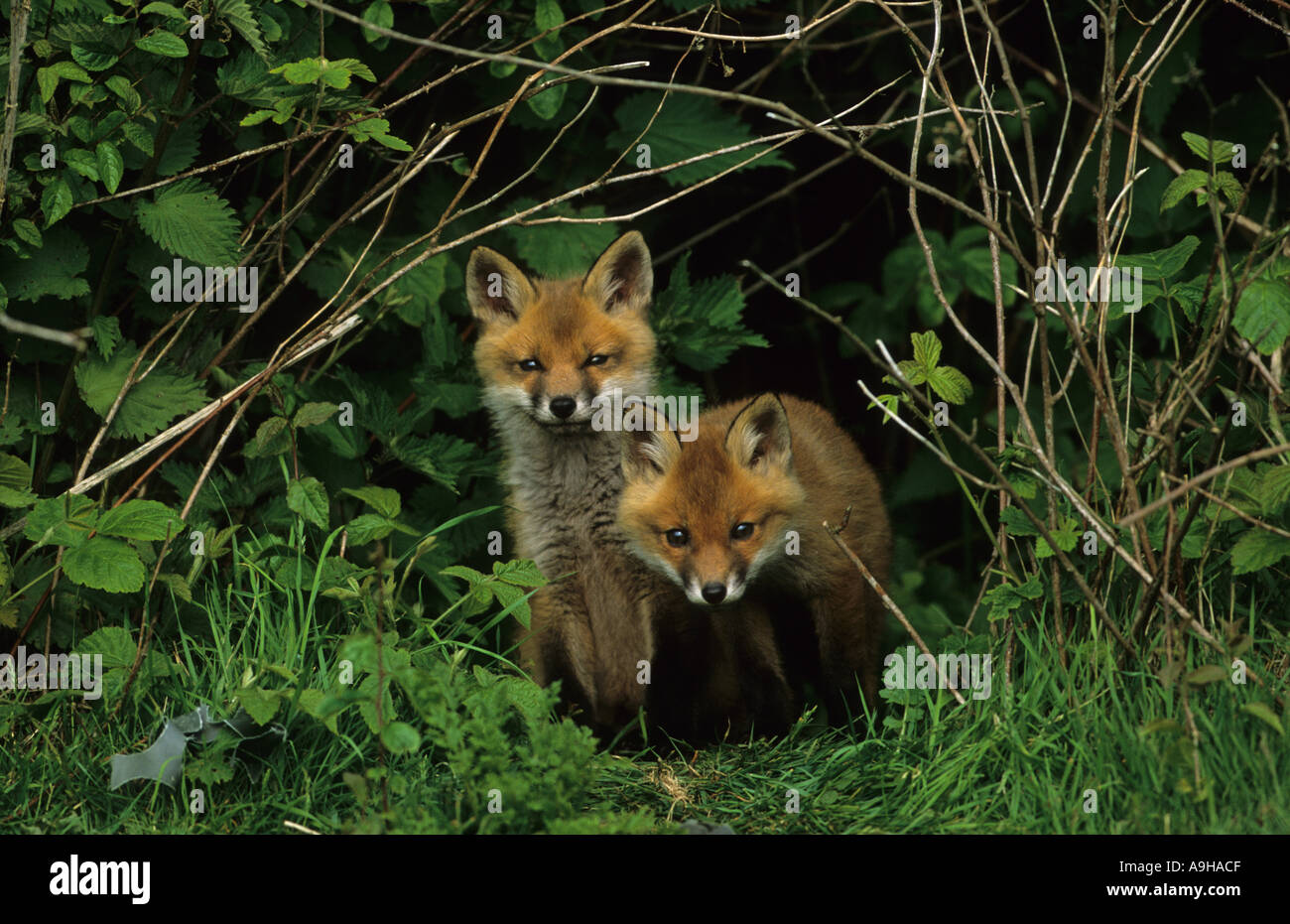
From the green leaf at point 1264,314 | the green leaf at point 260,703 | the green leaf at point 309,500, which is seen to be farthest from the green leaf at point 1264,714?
the green leaf at point 309,500

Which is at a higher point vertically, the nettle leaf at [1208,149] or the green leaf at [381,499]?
the nettle leaf at [1208,149]

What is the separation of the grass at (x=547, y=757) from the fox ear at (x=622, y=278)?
139 cm

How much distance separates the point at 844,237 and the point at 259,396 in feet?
10.5

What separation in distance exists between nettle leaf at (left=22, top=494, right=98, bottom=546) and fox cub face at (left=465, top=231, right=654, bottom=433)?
1469 millimetres

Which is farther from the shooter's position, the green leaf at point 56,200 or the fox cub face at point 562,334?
the fox cub face at point 562,334

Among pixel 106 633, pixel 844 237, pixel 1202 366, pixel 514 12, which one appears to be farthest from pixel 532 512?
pixel 844 237

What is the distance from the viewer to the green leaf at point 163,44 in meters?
3.85

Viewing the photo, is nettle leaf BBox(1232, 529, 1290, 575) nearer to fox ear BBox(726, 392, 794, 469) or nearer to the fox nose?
fox ear BBox(726, 392, 794, 469)

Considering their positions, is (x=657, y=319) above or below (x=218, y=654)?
above

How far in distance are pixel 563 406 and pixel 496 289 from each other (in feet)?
1.93

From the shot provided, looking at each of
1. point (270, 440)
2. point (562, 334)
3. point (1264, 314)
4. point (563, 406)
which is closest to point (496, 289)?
point (562, 334)

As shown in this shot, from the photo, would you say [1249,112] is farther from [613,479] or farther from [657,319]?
[613,479]

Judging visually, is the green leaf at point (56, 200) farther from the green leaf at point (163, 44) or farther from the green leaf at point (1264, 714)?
the green leaf at point (1264, 714)

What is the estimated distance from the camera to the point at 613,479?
464 cm
